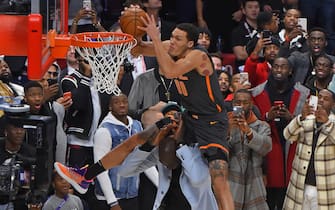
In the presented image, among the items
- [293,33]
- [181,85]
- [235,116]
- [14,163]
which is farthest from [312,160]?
[14,163]

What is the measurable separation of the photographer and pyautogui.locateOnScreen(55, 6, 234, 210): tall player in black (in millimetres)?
636

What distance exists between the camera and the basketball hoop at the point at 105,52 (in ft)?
32.8

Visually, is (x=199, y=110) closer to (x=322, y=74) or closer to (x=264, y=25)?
(x=322, y=74)

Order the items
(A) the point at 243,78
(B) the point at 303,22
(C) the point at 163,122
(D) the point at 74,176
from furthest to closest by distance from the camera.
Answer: (B) the point at 303,22 < (A) the point at 243,78 < (D) the point at 74,176 < (C) the point at 163,122

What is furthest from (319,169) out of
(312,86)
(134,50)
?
(134,50)

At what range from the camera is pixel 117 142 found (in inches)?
451

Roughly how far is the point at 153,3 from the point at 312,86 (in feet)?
8.50

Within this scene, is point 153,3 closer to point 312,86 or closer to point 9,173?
point 312,86

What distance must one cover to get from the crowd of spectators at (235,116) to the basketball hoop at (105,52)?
82 cm

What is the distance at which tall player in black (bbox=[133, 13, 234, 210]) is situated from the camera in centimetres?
993

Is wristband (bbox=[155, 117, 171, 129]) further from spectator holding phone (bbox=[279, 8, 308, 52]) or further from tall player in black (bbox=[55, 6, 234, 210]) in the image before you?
spectator holding phone (bbox=[279, 8, 308, 52])

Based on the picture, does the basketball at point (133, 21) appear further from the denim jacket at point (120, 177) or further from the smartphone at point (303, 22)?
the smartphone at point (303, 22)

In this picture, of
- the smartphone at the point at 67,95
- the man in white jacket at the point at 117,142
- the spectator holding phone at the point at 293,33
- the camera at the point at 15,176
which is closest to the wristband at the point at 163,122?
the camera at the point at 15,176

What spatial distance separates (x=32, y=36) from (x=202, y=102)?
6.41ft
